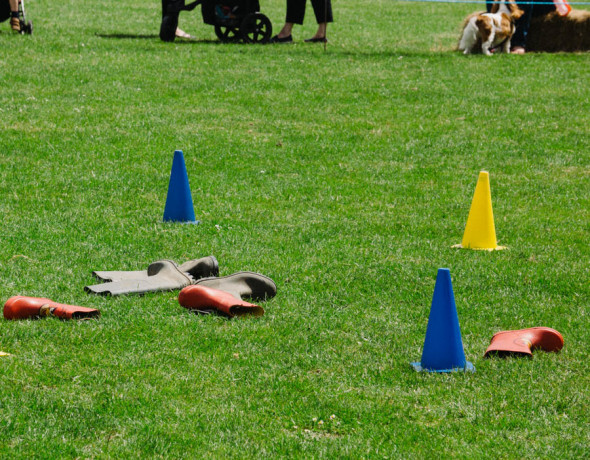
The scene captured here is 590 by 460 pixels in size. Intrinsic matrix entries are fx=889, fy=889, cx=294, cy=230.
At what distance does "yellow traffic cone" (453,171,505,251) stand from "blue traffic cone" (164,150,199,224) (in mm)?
2333

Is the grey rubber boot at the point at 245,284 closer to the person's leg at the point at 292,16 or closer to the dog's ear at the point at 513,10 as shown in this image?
the person's leg at the point at 292,16

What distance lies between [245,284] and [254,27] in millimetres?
11215

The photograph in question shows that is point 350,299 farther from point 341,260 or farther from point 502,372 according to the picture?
point 502,372

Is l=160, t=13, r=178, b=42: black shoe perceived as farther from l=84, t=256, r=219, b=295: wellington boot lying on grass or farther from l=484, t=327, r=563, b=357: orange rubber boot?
l=484, t=327, r=563, b=357: orange rubber boot

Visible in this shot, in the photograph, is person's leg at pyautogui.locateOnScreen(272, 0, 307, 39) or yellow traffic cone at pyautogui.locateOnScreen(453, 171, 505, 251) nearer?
yellow traffic cone at pyautogui.locateOnScreen(453, 171, 505, 251)

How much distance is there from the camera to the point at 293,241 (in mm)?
7320

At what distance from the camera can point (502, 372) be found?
16.1ft

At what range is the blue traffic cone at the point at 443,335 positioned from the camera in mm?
4836

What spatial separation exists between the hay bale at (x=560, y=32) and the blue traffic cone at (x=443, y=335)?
43.5 ft

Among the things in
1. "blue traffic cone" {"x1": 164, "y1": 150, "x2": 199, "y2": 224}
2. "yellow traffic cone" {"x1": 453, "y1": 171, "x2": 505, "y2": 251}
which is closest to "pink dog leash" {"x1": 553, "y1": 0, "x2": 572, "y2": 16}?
"yellow traffic cone" {"x1": 453, "y1": 171, "x2": 505, "y2": 251}

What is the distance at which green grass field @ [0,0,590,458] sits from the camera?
4.36m

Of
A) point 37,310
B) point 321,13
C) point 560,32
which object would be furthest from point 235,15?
point 37,310

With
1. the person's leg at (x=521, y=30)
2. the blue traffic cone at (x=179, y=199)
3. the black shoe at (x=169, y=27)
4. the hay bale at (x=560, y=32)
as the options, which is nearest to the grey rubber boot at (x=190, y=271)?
the blue traffic cone at (x=179, y=199)

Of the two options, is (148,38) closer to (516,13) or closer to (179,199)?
(516,13)
